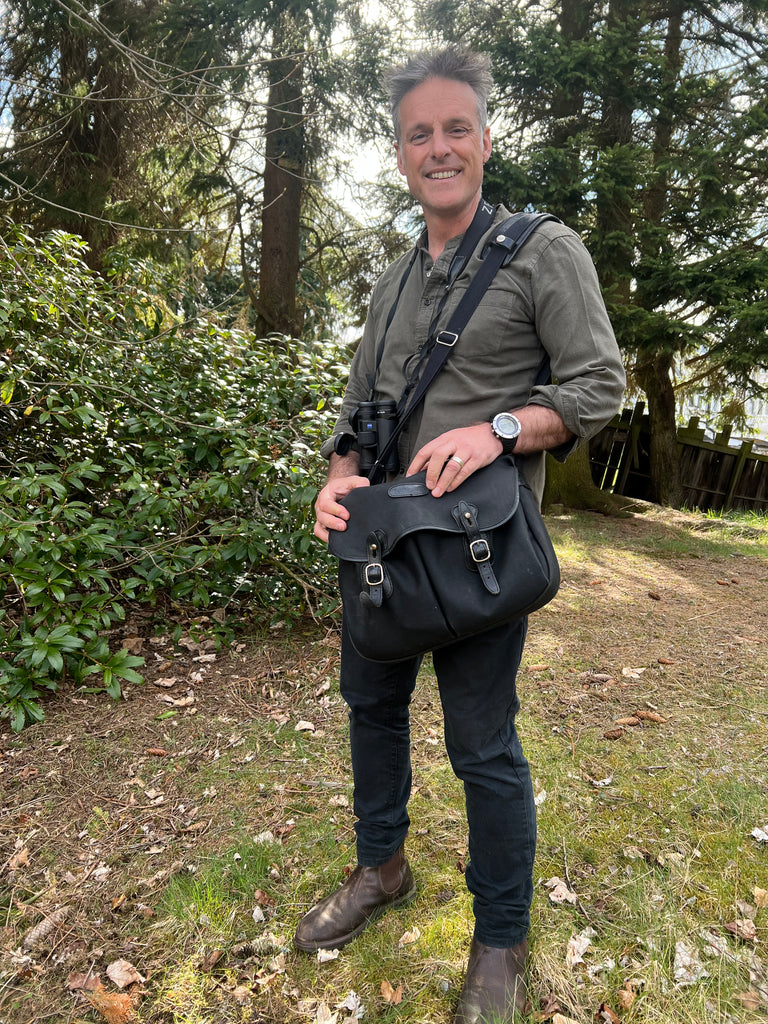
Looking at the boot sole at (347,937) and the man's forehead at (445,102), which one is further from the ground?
the man's forehead at (445,102)

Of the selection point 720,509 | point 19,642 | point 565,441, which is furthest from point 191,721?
point 720,509

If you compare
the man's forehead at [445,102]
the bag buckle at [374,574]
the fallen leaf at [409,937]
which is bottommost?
the fallen leaf at [409,937]

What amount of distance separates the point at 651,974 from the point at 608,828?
0.60 metres

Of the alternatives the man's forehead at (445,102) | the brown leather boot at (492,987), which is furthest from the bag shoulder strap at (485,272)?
the brown leather boot at (492,987)

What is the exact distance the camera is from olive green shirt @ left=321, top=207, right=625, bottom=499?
1.43 metres

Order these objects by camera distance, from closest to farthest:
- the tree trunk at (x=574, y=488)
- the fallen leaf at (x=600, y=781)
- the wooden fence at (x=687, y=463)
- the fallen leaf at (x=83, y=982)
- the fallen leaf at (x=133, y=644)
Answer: the fallen leaf at (x=83, y=982) → the fallen leaf at (x=600, y=781) → the fallen leaf at (x=133, y=644) → the tree trunk at (x=574, y=488) → the wooden fence at (x=687, y=463)

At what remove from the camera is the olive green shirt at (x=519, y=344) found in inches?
56.4

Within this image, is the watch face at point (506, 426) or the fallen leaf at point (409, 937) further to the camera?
the fallen leaf at point (409, 937)

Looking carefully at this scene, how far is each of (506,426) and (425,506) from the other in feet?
0.81

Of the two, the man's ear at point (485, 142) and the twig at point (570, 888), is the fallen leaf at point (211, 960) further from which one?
the man's ear at point (485, 142)

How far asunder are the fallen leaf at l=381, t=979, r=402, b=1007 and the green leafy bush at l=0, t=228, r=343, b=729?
1.81 meters

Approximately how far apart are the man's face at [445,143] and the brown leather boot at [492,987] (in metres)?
1.85

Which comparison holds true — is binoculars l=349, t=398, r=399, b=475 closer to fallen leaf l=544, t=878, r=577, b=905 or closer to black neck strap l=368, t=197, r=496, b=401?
black neck strap l=368, t=197, r=496, b=401

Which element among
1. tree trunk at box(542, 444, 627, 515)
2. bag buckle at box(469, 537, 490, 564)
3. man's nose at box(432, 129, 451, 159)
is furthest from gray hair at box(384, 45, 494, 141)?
tree trunk at box(542, 444, 627, 515)
